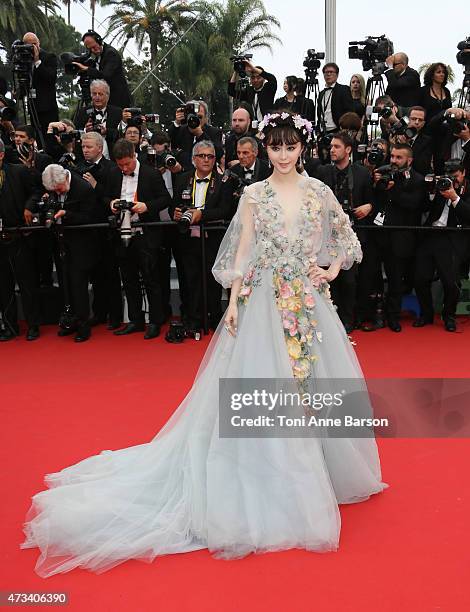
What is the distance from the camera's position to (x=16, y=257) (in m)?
6.30

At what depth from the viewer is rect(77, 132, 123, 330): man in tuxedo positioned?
624 cm

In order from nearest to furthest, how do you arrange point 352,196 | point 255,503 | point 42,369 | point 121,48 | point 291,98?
point 255,503, point 42,369, point 352,196, point 291,98, point 121,48

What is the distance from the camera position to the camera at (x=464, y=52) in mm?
6680

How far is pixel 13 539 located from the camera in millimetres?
2869

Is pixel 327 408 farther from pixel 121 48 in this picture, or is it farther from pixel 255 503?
pixel 121 48

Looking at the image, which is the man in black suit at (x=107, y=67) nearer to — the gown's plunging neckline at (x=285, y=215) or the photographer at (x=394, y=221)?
the photographer at (x=394, y=221)

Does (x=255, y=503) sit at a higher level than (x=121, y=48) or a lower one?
lower

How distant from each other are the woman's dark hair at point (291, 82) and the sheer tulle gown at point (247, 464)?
15.5 feet

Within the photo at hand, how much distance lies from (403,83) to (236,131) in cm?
193

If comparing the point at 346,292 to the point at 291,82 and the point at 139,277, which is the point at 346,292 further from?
the point at 291,82

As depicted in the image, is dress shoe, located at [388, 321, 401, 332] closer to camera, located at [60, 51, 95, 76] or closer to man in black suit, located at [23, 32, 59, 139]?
camera, located at [60, 51, 95, 76]

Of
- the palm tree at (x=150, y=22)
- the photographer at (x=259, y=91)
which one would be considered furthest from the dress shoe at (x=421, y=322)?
the palm tree at (x=150, y=22)

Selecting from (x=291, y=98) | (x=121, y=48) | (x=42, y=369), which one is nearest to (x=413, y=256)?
(x=291, y=98)

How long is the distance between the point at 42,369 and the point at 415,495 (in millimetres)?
3242
